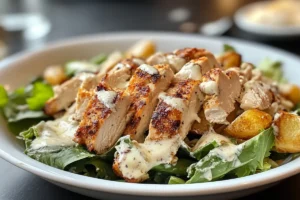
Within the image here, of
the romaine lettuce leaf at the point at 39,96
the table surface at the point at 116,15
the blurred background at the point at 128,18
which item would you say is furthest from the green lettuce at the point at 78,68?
the table surface at the point at 116,15

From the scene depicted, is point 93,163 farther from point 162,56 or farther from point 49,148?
point 162,56

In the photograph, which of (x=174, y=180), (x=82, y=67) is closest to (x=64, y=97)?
(x=82, y=67)

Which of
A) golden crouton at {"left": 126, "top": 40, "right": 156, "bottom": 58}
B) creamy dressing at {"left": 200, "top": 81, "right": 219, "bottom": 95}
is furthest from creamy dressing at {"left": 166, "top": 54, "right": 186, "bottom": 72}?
golden crouton at {"left": 126, "top": 40, "right": 156, "bottom": 58}

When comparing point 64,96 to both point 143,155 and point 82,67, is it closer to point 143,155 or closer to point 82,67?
point 82,67

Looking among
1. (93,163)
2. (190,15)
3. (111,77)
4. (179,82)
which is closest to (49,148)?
(93,163)

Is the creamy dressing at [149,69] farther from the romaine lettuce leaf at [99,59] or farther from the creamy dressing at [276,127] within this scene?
the romaine lettuce leaf at [99,59]

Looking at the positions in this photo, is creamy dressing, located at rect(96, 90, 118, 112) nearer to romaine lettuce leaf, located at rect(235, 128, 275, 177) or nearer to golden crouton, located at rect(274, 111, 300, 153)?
romaine lettuce leaf, located at rect(235, 128, 275, 177)
